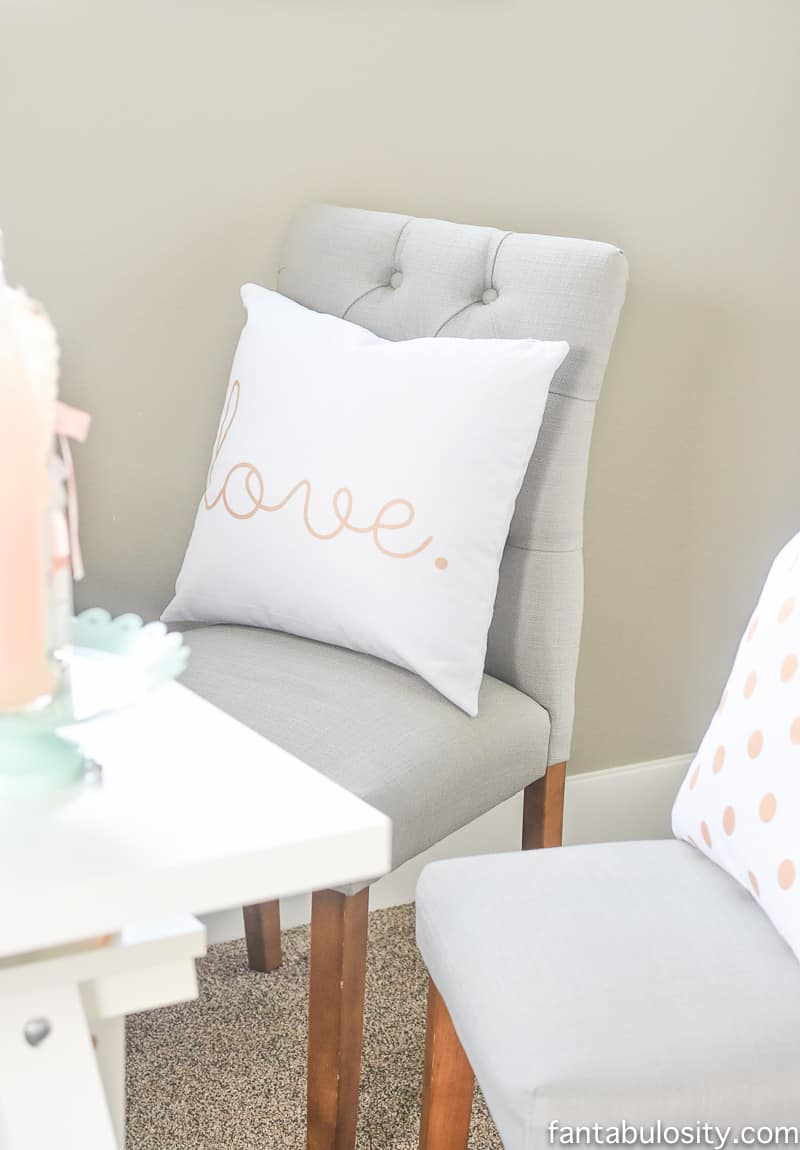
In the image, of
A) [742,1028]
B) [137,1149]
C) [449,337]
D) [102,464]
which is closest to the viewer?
[742,1028]

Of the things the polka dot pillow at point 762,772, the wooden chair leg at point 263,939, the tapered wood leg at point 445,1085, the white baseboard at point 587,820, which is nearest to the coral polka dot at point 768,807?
the polka dot pillow at point 762,772

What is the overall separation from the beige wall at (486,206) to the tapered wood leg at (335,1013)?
2.03 feet

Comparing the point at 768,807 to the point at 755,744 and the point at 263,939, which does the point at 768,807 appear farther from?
the point at 263,939

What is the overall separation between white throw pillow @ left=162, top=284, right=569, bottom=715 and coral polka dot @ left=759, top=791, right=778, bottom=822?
0.40 m

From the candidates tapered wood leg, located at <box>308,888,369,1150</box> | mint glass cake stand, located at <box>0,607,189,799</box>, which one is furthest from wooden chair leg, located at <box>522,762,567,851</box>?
mint glass cake stand, located at <box>0,607,189,799</box>

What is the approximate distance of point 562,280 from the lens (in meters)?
1.37

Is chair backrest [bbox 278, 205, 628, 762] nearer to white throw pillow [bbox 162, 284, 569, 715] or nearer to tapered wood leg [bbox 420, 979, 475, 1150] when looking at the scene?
white throw pillow [bbox 162, 284, 569, 715]

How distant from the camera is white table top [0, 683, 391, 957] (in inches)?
20.5

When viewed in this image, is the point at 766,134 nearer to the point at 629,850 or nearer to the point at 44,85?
the point at 44,85

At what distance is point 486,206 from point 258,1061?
3.75ft

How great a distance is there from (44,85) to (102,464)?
1.47 feet

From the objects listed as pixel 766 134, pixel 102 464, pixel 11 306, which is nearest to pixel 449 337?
pixel 102 464

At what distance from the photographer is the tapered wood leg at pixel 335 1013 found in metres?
1.15
